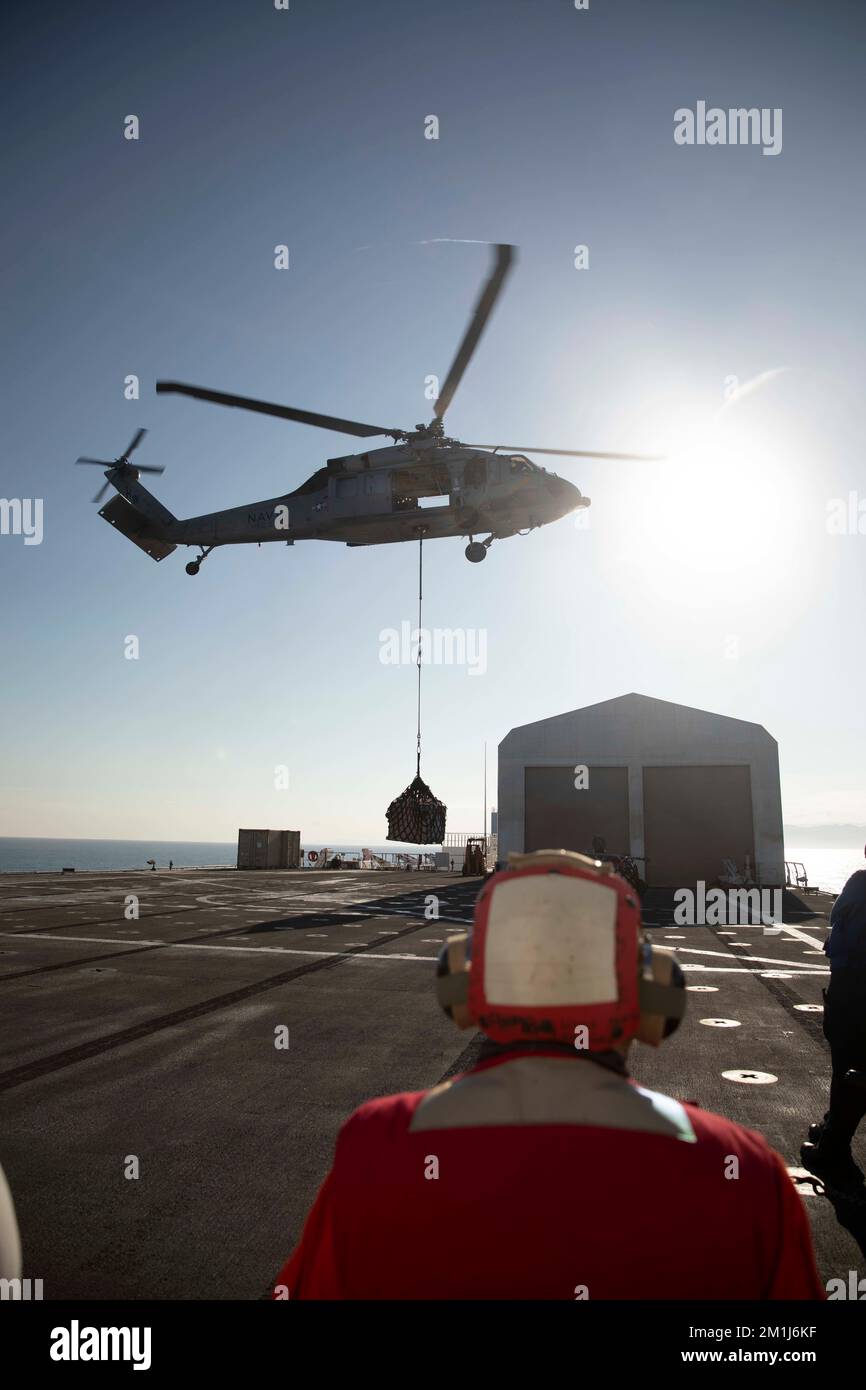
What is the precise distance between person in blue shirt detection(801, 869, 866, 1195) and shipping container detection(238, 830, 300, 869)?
4451 cm

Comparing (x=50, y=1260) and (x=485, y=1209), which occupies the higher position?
(x=485, y=1209)

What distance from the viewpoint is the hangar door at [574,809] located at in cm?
3541

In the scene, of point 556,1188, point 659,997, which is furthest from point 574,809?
point 556,1188

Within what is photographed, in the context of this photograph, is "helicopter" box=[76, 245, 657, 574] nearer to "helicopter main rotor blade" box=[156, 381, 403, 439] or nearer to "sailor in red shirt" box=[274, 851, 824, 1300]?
"helicopter main rotor blade" box=[156, 381, 403, 439]

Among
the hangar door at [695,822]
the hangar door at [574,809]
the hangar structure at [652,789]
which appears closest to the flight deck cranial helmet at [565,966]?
the hangar structure at [652,789]

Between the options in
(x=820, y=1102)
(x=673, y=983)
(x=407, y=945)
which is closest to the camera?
(x=673, y=983)

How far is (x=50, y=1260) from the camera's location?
3.89 metres

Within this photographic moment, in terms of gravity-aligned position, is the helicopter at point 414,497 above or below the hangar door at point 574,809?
above

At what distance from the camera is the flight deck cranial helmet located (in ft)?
6.01

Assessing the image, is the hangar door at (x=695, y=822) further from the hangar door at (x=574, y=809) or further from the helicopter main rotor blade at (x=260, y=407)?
the helicopter main rotor blade at (x=260, y=407)
